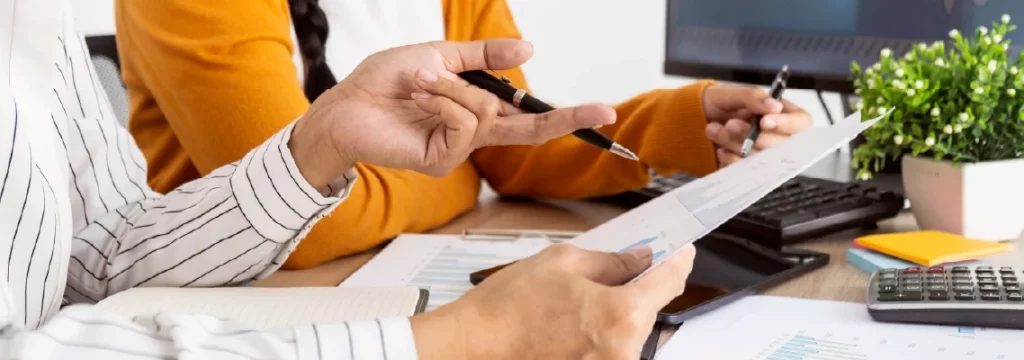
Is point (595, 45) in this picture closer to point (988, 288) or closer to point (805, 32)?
point (805, 32)

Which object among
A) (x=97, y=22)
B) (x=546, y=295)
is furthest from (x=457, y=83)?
(x=97, y=22)

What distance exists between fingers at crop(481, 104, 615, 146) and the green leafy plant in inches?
12.7

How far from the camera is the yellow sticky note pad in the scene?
0.78 metres

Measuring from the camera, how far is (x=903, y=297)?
660 millimetres

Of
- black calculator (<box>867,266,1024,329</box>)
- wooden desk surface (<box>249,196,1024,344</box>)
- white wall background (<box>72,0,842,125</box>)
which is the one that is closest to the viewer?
black calculator (<box>867,266,1024,329</box>)

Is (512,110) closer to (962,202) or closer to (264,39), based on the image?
(264,39)

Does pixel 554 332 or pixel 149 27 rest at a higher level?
pixel 149 27

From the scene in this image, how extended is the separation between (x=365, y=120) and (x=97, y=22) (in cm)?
126

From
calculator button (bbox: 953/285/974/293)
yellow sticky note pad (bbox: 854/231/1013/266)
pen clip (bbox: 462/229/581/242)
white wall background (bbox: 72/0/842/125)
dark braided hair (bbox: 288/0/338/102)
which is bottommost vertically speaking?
white wall background (bbox: 72/0/842/125)

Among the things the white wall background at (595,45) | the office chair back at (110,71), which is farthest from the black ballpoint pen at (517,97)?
the white wall background at (595,45)

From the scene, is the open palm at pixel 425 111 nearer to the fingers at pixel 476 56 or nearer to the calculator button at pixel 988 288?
the fingers at pixel 476 56

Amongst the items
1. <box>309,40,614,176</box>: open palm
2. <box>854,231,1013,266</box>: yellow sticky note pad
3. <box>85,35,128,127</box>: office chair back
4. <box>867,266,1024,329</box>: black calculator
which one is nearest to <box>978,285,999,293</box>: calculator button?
<box>867,266,1024,329</box>: black calculator

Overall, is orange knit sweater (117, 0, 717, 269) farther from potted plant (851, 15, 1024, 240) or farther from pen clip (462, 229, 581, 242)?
potted plant (851, 15, 1024, 240)

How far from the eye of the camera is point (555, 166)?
1121 mm
